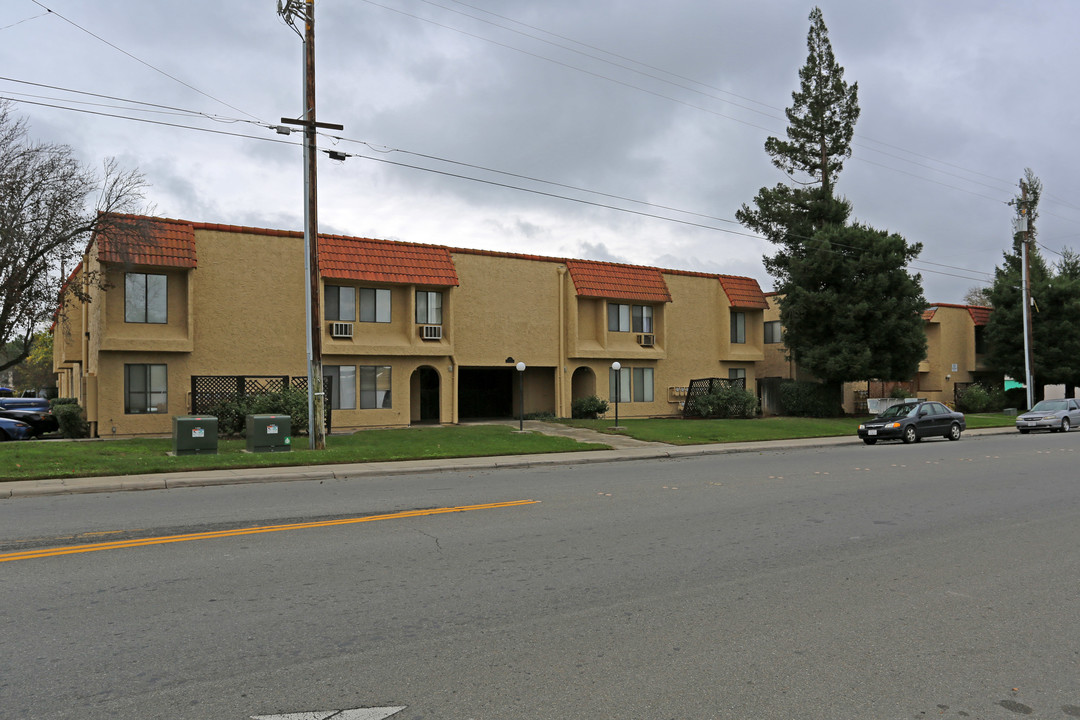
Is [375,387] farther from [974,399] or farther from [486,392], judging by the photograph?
[974,399]

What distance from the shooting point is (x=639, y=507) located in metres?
10.2

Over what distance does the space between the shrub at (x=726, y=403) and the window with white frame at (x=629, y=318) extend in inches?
160

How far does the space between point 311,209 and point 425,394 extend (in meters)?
14.5

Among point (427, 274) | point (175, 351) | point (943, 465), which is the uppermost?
point (427, 274)

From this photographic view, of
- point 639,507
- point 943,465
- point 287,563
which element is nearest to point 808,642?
point 287,563

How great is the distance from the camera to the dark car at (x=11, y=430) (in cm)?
2494

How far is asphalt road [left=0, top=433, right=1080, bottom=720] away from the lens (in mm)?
4031

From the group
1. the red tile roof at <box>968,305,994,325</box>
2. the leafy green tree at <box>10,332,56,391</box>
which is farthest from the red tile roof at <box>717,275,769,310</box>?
the leafy green tree at <box>10,332,56,391</box>

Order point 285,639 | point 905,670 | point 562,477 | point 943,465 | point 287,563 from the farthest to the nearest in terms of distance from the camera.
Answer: point 943,465 < point 562,477 < point 287,563 < point 285,639 < point 905,670

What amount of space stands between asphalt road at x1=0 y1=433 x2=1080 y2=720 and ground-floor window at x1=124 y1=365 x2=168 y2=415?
14.7 metres

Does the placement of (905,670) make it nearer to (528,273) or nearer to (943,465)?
(943,465)

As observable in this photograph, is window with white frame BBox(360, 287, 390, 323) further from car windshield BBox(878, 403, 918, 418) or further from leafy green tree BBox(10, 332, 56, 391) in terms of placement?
leafy green tree BBox(10, 332, 56, 391)

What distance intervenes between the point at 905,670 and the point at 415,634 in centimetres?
295

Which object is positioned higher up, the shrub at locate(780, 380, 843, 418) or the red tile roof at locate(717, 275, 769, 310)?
the red tile roof at locate(717, 275, 769, 310)
